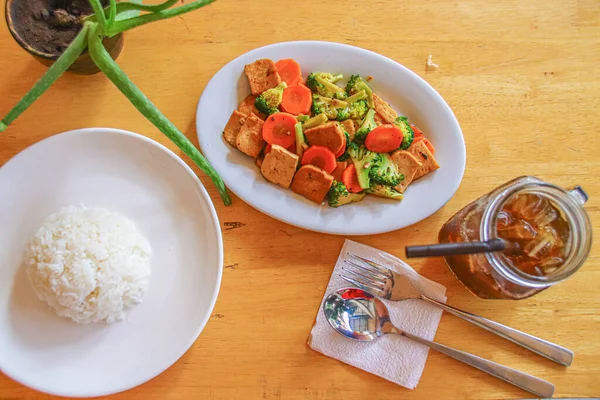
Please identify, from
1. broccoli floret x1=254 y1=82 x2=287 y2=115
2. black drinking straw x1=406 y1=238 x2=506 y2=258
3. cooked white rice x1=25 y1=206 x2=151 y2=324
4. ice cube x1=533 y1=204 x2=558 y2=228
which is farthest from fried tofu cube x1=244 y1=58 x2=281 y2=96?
ice cube x1=533 y1=204 x2=558 y2=228

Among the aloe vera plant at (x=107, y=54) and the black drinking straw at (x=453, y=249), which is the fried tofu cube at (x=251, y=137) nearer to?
the aloe vera plant at (x=107, y=54)

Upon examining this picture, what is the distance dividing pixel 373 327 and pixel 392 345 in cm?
7

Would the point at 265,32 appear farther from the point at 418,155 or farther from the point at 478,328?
the point at 478,328

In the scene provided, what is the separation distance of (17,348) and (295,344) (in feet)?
2.22

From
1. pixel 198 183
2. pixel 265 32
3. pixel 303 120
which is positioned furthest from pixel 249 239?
pixel 265 32

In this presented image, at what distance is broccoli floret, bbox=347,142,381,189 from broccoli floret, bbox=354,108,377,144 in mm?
20

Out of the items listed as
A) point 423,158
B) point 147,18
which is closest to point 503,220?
point 423,158

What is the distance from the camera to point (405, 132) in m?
1.31

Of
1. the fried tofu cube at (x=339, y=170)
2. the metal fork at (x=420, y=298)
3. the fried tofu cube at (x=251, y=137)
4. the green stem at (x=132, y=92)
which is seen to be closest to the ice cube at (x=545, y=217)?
the metal fork at (x=420, y=298)

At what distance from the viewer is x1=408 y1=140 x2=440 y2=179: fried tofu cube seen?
1.30 meters

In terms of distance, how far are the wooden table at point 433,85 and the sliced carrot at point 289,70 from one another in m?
0.13

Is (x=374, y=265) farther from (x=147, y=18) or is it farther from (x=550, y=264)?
(x=147, y=18)

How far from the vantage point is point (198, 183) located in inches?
47.1

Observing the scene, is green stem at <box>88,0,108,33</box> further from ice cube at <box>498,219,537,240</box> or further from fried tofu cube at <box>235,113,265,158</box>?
ice cube at <box>498,219,537,240</box>
